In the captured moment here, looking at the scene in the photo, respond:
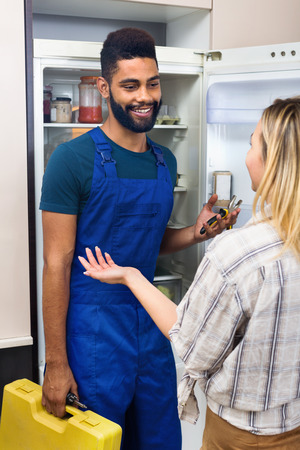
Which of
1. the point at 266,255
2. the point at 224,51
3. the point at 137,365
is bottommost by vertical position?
the point at 137,365

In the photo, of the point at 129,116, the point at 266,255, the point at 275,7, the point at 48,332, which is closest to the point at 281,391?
the point at 266,255

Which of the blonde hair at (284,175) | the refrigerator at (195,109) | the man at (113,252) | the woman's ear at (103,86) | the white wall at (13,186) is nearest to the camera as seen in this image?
the blonde hair at (284,175)

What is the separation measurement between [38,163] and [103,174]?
429 millimetres

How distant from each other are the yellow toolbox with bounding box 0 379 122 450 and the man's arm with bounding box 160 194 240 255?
2.01ft

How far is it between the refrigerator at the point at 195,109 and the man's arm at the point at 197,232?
1.15 ft

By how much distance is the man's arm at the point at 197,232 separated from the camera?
169 centimetres

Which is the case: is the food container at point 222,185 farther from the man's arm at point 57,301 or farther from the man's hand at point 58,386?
the man's hand at point 58,386

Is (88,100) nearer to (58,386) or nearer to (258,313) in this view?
(58,386)

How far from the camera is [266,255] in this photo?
0.97m

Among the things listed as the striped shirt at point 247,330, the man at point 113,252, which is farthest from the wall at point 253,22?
the striped shirt at point 247,330

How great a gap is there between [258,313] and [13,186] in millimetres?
1104

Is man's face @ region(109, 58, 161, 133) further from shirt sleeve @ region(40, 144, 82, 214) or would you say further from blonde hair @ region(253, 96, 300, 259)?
blonde hair @ region(253, 96, 300, 259)

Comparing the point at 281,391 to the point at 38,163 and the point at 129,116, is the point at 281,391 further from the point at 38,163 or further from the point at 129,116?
the point at 38,163

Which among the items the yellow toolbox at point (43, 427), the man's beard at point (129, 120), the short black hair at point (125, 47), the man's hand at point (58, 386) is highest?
the short black hair at point (125, 47)
